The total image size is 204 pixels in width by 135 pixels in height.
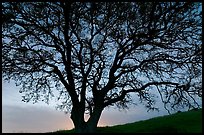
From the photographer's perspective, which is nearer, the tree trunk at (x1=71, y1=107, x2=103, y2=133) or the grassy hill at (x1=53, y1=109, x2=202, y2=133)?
the tree trunk at (x1=71, y1=107, x2=103, y2=133)

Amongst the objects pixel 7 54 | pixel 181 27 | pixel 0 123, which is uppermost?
pixel 181 27

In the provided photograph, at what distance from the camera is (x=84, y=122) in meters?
22.7

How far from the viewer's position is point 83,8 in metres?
20.6

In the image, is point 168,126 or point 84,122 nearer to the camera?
point 84,122

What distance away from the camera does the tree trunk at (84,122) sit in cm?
2245

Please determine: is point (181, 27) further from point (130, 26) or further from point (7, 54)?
point (7, 54)

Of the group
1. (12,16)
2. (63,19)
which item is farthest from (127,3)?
(12,16)

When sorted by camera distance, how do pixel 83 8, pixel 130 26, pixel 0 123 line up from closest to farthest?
1. pixel 0 123
2. pixel 83 8
3. pixel 130 26

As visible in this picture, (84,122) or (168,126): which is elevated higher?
(84,122)

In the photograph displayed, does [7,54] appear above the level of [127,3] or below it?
below

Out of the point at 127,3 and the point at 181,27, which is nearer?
the point at 127,3

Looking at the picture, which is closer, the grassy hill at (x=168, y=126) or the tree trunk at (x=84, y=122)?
the tree trunk at (x=84, y=122)

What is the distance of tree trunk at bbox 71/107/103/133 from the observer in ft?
73.7

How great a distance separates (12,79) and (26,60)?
72.8 inches
